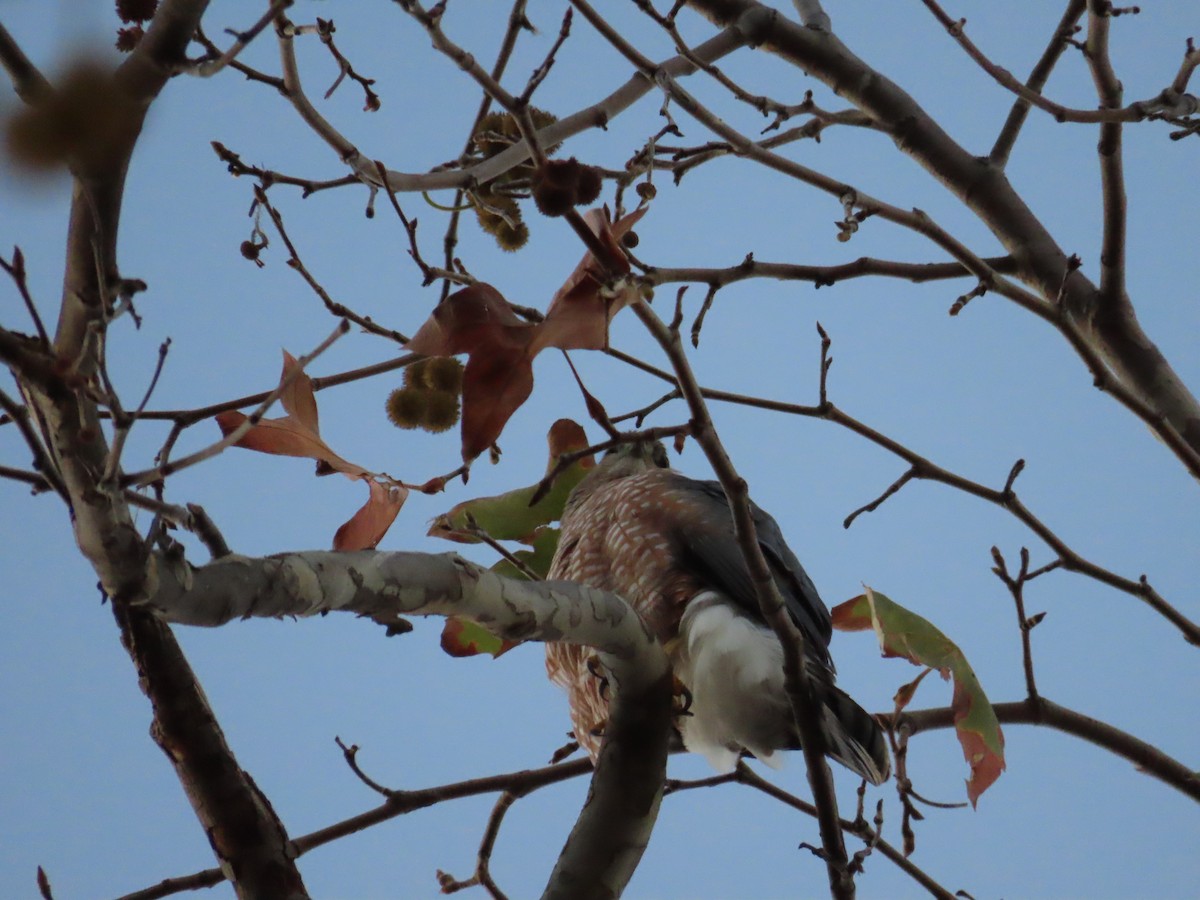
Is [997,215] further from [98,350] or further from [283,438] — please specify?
[98,350]

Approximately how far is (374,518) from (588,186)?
0.98m

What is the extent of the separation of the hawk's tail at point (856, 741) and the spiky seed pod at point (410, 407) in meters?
0.90

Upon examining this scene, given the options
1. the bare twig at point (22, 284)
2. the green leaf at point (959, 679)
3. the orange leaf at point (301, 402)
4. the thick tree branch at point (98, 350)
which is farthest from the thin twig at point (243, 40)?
the green leaf at point (959, 679)

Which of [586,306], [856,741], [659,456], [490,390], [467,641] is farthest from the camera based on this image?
[659,456]

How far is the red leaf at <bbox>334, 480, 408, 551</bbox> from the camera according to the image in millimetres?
2059

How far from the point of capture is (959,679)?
7.10ft

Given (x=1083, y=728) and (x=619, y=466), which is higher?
(x=619, y=466)

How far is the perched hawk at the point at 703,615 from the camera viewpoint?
7.72ft

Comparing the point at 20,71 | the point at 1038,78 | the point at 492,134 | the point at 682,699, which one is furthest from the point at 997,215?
the point at 20,71

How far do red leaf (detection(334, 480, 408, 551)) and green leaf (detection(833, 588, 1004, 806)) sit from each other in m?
0.87

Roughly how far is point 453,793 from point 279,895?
2.83 feet

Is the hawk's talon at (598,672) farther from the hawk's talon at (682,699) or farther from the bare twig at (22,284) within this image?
the bare twig at (22,284)

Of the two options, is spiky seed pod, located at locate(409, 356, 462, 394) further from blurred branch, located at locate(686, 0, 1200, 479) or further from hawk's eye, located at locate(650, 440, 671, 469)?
hawk's eye, located at locate(650, 440, 671, 469)

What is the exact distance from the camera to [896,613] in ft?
7.15
